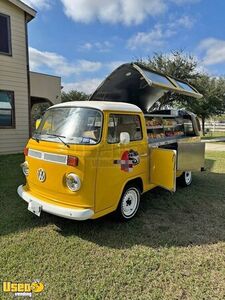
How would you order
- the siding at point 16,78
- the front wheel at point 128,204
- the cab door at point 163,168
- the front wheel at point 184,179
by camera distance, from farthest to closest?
the siding at point 16,78 → the front wheel at point 184,179 → the cab door at point 163,168 → the front wheel at point 128,204

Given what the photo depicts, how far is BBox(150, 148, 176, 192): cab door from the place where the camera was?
4.36 metres

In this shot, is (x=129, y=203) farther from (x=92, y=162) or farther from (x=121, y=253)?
(x=92, y=162)

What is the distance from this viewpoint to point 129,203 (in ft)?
14.1

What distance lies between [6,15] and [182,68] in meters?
16.0

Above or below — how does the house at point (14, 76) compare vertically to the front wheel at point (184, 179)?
above

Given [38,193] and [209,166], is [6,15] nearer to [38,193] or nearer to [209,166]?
[38,193]

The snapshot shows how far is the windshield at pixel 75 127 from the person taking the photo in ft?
11.8

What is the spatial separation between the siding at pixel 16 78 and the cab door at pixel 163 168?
7018 mm

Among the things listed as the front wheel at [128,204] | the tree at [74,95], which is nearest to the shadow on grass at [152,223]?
the front wheel at [128,204]

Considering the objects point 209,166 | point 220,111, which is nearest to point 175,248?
point 209,166

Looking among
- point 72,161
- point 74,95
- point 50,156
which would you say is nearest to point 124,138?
point 72,161

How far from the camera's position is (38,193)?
3.94m

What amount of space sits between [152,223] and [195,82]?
20.9 meters

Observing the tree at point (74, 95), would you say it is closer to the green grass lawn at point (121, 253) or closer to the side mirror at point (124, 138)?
the green grass lawn at point (121, 253)
